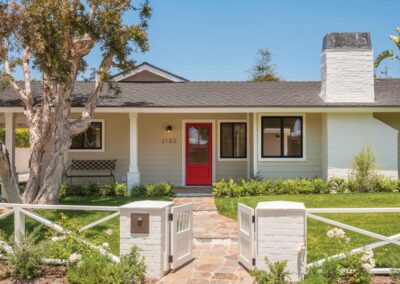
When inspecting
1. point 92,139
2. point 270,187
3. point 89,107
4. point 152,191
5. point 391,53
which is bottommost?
point 152,191

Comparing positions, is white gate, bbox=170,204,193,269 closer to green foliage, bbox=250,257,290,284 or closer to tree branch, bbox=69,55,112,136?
green foliage, bbox=250,257,290,284

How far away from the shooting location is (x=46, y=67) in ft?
29.9

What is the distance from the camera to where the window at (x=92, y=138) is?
1427 centimetres

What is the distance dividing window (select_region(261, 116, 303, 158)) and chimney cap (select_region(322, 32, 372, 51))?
9.78ft

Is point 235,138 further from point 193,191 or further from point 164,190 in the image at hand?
point 164,190

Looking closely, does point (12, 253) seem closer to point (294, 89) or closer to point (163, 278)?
point (163, 278)

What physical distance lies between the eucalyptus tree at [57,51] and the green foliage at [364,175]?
7.75m

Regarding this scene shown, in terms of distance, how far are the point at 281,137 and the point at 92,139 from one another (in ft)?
22.8

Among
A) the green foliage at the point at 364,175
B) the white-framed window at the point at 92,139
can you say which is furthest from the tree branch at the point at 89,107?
the green foliage at the point at 364,175

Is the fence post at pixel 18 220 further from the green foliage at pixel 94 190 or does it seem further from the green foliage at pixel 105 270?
the green foliage at pixel 94 190

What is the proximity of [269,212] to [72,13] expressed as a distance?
7111mm

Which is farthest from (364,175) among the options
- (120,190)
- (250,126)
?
(120,190)

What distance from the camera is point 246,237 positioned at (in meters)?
5.67

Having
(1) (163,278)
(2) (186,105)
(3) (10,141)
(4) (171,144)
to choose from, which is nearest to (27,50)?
(3) (10,141)
